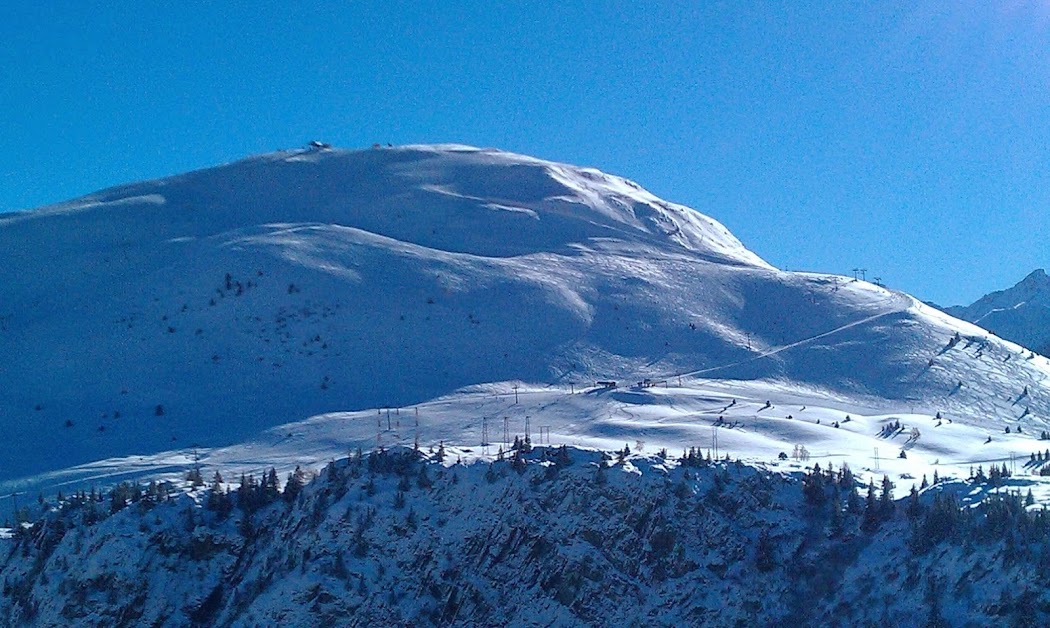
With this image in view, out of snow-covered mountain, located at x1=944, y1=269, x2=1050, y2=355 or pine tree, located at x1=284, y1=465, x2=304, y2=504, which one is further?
snow-covered mountain, located at x1=944, y1=269, x2=1050, y2=355

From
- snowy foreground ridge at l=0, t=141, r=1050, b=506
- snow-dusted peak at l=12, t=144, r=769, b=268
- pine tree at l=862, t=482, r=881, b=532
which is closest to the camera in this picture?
pine tree at l=862, t=482, r=881, b=532

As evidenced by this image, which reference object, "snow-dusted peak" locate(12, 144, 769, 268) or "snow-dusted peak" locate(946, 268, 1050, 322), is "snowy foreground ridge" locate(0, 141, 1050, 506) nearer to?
"snow-dusted peak" locate(12, 144, 769, 268)

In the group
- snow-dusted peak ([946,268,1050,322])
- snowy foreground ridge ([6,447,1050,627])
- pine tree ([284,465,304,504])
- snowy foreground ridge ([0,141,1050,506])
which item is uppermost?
snow-dusted peak ([946,268,1050,322])

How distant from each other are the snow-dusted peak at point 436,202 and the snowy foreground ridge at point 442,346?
34 cm

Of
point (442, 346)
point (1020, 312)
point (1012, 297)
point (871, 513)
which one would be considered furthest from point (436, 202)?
point (1012, 297)

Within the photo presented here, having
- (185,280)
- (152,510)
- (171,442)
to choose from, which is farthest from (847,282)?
(152,510)

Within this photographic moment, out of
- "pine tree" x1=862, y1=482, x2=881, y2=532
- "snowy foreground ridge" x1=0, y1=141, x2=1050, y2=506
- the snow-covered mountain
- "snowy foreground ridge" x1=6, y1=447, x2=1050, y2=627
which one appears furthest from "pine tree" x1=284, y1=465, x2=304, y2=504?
the snow-covered mountain

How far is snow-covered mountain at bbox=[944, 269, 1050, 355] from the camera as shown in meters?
98.4

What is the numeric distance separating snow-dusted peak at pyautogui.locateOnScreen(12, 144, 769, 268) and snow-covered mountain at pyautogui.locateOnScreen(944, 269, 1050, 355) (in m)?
29.9

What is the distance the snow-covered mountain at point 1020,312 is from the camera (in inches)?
3873

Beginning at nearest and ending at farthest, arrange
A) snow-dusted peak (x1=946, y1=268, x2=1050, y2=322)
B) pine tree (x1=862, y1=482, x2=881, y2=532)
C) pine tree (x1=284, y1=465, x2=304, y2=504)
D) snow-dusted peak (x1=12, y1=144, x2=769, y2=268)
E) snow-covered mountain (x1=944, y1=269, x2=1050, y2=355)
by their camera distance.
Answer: pine tree (x1=862, y1=482, x2=881, y2=532) < pine tree (x1=284, y1=465, x2=304, y2=504) < snow-dusted peak (x1=12, y1=144, x2=769, y2=268) < snow-covered mountain (x1=944, y1=269, x2=1050, y2=355) < snow-dusted peak (x1=946, y1=268, x2=1050, y2=322)

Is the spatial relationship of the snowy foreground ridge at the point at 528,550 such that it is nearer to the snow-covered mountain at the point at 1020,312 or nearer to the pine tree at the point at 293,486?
the pine tree at the point at 293,486

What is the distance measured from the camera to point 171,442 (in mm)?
36750

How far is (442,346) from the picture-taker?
156 feet
